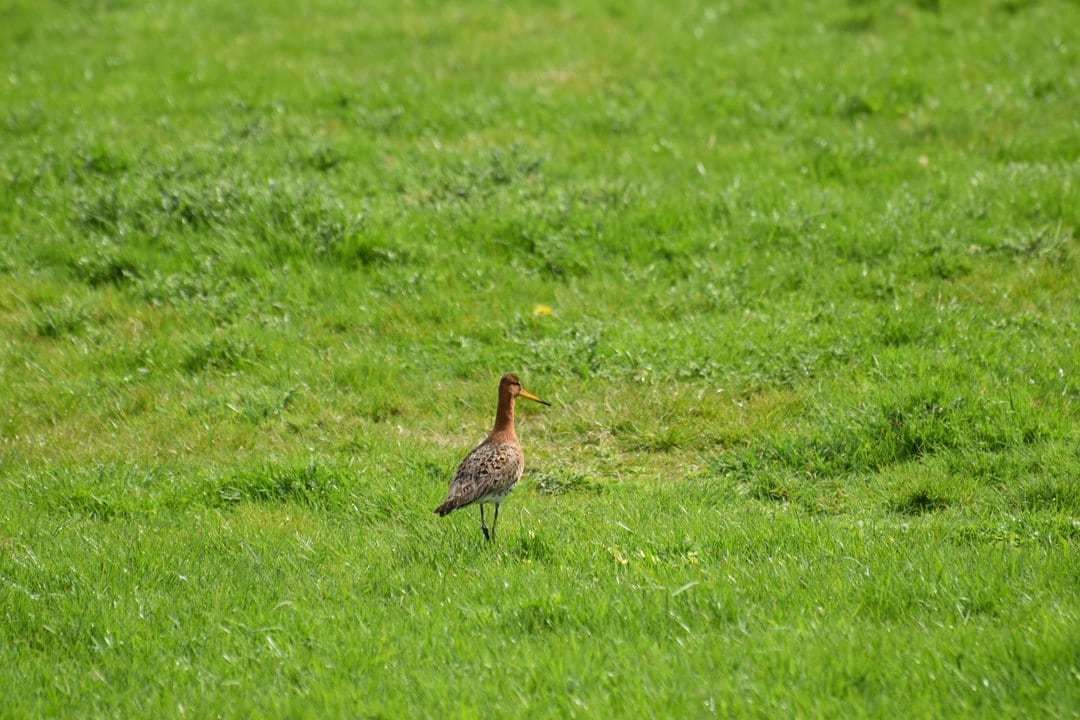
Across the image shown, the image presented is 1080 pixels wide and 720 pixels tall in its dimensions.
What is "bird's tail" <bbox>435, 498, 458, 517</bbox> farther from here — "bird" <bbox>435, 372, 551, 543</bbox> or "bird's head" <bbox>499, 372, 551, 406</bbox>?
"bird's head" <bbox>499, 372, 551, 406</bbox>

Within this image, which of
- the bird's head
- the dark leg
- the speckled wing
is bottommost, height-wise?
the dark leg

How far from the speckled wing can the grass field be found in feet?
1.04

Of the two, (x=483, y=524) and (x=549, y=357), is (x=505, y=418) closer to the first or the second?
(x=483, y=524)

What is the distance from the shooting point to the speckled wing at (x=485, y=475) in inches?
357

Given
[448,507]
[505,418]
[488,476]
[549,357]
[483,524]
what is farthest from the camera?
[549,357]

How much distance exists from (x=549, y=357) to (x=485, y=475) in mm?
3389

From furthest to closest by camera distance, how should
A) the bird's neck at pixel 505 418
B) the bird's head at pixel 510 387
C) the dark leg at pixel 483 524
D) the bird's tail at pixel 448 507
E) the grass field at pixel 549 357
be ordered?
1. the bird's head at pixel 510 387
2. the bird's neck at pixel 505 418
3. the dark leg at pixel 483 524
4. the bird's tail at pixel 448 507
5. the grass field at pixel 549 357

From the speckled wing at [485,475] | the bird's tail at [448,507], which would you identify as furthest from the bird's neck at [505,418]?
the bird's tail at [448,507]

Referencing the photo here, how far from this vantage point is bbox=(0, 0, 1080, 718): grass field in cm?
739

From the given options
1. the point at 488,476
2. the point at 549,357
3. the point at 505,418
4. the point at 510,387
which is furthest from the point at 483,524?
the point at 549,357

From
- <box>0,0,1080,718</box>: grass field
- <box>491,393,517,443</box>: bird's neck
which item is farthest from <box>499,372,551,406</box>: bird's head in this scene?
<box>0,0,1080,718</box>: grass field

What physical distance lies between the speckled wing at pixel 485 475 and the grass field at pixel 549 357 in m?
0.32

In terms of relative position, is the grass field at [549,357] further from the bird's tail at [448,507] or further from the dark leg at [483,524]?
the bird's tail at [448,507]

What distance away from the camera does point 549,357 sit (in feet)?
40.8
